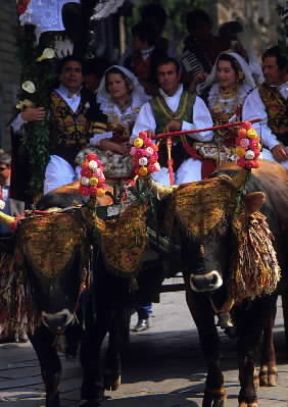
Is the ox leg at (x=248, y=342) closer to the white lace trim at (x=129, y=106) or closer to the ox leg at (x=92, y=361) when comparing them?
the ox leg at (x=92, y=361)

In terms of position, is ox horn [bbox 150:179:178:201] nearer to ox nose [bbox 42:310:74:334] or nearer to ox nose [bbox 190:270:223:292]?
ox nose [bbox 190:270:223:292]

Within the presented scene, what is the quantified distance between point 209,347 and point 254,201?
3.48 feet

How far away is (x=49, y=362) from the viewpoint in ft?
20.9

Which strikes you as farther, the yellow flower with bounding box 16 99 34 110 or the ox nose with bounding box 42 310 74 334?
the yellow flower with bounding box 16 99 34 110

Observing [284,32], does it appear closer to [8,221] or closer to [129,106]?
[129,106]

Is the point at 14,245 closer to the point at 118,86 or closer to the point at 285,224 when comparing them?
the point at 285,224

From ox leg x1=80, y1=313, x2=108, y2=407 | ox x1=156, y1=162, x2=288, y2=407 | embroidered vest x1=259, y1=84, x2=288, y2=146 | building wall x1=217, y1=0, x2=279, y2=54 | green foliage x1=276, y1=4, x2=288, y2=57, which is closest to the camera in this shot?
ox x1=156, y1=162, x2=288, y2=407

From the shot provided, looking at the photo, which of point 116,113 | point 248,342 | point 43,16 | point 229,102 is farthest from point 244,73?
point 248,342

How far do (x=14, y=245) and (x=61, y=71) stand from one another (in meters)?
2.70

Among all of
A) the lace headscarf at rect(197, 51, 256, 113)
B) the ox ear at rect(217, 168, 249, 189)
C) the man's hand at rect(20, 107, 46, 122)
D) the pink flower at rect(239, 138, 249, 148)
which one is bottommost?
the ox ear at rect(217, 168, 249, 189)

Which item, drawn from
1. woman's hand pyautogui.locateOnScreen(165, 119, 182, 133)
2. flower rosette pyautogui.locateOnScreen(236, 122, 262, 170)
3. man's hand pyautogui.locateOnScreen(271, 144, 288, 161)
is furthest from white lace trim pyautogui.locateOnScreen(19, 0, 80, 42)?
flower rosette pyautogui.locateOnScreen(236, 122, 262, 170)

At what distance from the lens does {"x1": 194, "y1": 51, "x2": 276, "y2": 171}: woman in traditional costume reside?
7.87 m

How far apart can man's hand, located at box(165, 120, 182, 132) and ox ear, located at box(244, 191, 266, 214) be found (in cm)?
194

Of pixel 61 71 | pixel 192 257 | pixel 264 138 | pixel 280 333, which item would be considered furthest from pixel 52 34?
pixel 280 333
